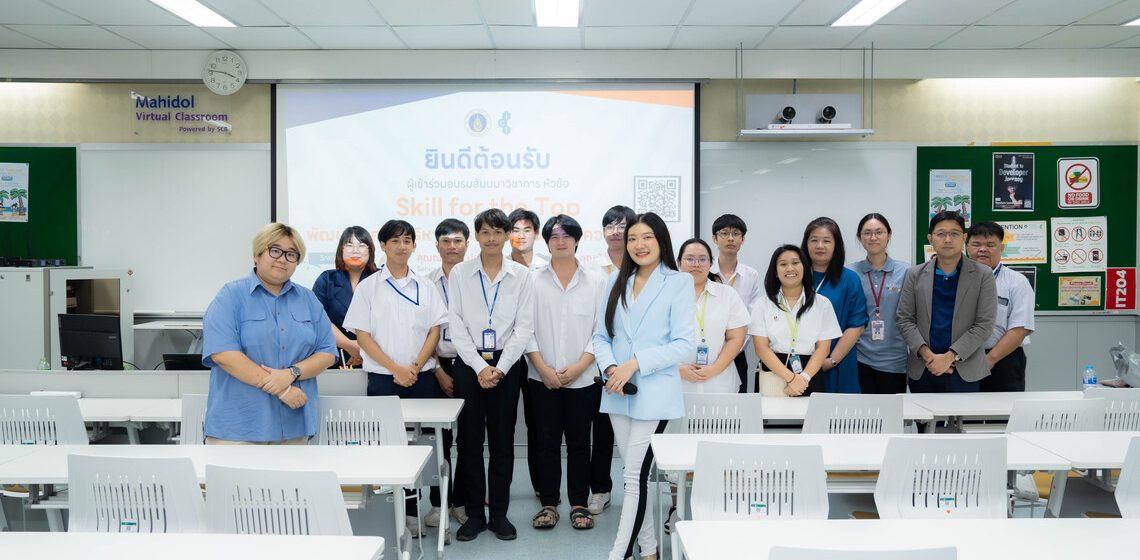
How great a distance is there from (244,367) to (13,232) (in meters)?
4.88

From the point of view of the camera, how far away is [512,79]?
5.79m

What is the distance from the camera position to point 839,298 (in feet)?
13.2

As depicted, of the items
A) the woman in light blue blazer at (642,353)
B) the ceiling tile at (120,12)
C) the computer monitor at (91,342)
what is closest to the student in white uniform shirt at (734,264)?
the woman in light blue blazer at (642,353)

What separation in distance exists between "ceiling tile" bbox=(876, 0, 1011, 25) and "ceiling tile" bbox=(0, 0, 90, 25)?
19.0 ft

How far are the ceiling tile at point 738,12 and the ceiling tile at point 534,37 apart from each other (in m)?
0.91

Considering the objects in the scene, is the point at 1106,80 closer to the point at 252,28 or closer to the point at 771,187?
the point at 771,187

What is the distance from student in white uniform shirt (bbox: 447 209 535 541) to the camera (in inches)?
143

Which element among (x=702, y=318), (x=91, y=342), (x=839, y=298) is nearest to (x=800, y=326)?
(x=839, y=298)

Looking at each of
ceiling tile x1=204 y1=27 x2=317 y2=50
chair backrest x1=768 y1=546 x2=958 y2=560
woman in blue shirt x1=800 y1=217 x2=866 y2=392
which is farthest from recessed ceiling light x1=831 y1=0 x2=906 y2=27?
chair backrest x1=768 y1=546 x2=958 y2=560

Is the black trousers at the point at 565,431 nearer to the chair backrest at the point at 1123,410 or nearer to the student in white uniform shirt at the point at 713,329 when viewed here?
the student in white uniform shirt at the point at 713,329

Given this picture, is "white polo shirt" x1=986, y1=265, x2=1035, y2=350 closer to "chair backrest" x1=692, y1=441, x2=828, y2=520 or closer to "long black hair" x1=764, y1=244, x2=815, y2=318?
"long black hair" x1=764, y1=244, x2=815, y2=318

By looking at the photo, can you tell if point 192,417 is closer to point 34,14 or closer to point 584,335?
point 584,335

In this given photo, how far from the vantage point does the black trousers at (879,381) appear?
4.53 metres

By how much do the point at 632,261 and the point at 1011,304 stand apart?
108 inches
